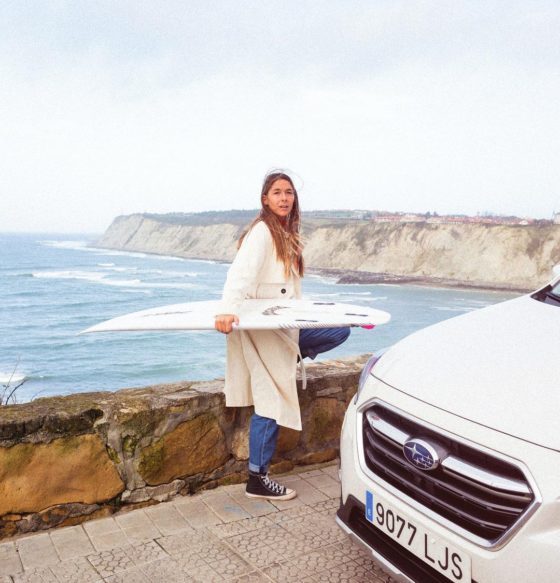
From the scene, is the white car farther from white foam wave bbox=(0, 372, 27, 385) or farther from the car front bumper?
white foam wave bbox=(0, 372, 27, 385)

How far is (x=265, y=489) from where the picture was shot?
137 inches

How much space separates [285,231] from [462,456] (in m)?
1.83

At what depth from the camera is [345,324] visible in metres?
3.18

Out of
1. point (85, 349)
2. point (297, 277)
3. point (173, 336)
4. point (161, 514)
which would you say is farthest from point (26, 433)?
point (173, 336)

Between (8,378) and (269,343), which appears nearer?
(269,343)

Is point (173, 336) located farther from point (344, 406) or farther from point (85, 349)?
point (344, 406)

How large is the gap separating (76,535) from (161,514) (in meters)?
0.45

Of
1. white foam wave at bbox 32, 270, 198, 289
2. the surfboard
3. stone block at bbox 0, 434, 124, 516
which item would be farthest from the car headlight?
white foam wave at bbox 32, 270, 198, 289

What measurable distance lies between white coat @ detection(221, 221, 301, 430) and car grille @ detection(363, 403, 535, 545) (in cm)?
106

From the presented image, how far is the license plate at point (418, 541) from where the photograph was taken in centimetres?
187

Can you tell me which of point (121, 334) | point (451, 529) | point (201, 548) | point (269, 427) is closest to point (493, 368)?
point (451, 529)

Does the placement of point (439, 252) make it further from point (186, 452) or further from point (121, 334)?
point (186, 452)

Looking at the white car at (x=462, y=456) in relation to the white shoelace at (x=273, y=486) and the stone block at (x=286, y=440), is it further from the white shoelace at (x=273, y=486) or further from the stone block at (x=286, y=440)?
the stone block at (x=286, y=440)

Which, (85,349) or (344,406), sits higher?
(344,406)
